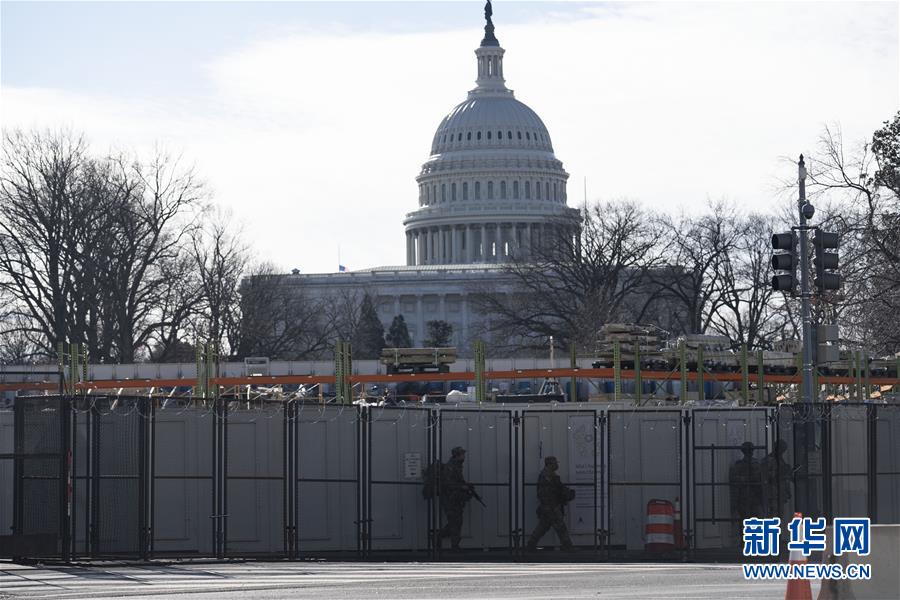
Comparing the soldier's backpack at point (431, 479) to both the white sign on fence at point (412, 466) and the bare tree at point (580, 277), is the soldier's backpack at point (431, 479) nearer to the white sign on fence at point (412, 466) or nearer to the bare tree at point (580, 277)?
the white sign on fence at point (412, 466)

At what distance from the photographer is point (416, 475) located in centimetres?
3045

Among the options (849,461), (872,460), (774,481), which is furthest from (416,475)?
(872,460)

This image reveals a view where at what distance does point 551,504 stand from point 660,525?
1.66m

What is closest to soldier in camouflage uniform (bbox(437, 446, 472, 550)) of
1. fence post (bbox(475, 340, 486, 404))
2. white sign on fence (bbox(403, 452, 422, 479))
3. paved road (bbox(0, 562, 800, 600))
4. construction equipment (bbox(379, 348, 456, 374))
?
white sign on fence (bbox(403, 452, 422, 479))

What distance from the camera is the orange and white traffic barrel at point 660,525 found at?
29.8 meters

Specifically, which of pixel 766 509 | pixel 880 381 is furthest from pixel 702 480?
pixel 880 381

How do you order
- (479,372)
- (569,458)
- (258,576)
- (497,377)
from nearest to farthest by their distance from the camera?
(258,576) → (569,458) → (479,372) → (497,377)

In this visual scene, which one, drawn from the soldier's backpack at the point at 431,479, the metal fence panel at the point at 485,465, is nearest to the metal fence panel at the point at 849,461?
the metal fence panel at the point at 485,465

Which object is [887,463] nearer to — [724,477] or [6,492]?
[724,477]

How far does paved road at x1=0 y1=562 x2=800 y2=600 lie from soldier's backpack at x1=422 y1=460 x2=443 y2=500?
3.52 meters

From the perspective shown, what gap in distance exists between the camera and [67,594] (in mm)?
20969

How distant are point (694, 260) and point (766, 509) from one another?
63.4 metres

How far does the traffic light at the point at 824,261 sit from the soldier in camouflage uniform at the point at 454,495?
21.7 ft

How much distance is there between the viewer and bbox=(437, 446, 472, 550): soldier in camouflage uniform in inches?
1169
